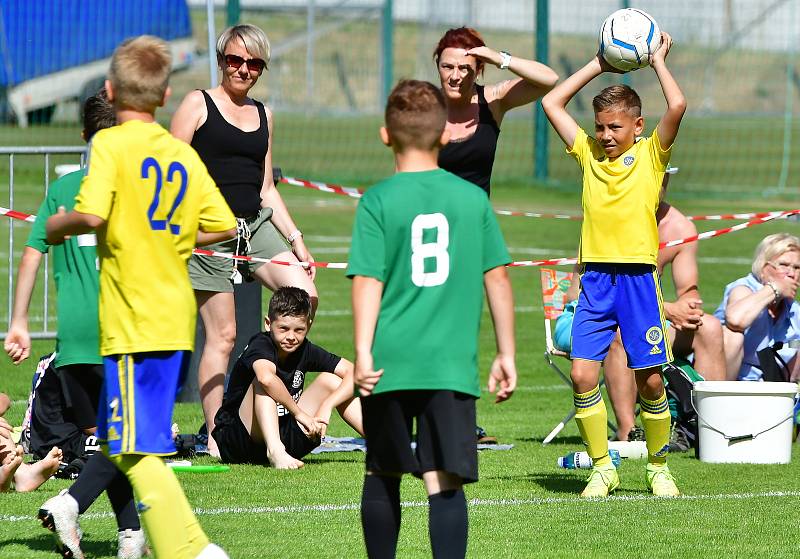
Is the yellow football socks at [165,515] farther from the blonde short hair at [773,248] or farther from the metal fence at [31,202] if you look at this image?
the blonde short hair at [773,248]

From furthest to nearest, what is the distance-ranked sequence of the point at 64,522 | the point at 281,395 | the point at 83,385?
1. the point at 281,395
2. the point at 83,385
3. the point at 64,522

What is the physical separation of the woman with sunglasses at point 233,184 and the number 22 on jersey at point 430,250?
3197mm

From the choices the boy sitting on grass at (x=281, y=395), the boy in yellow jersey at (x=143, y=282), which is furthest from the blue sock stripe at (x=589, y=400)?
the boy in yellow jersey at (x=143, y=282)

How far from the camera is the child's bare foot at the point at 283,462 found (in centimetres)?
763

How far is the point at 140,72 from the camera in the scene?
492cm

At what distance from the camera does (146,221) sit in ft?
16.1

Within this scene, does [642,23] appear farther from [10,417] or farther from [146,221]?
[10,417]

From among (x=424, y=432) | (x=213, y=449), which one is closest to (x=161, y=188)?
(x=424, y=432)

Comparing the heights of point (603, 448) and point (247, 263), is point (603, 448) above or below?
below

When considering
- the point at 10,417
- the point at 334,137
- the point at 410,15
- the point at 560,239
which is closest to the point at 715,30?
the point at 410,15

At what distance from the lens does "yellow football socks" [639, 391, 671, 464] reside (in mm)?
7090

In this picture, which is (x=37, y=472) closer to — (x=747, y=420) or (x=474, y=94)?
(x=474, y=94)

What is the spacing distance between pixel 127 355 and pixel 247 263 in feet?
10.7

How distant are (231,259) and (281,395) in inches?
37.7
